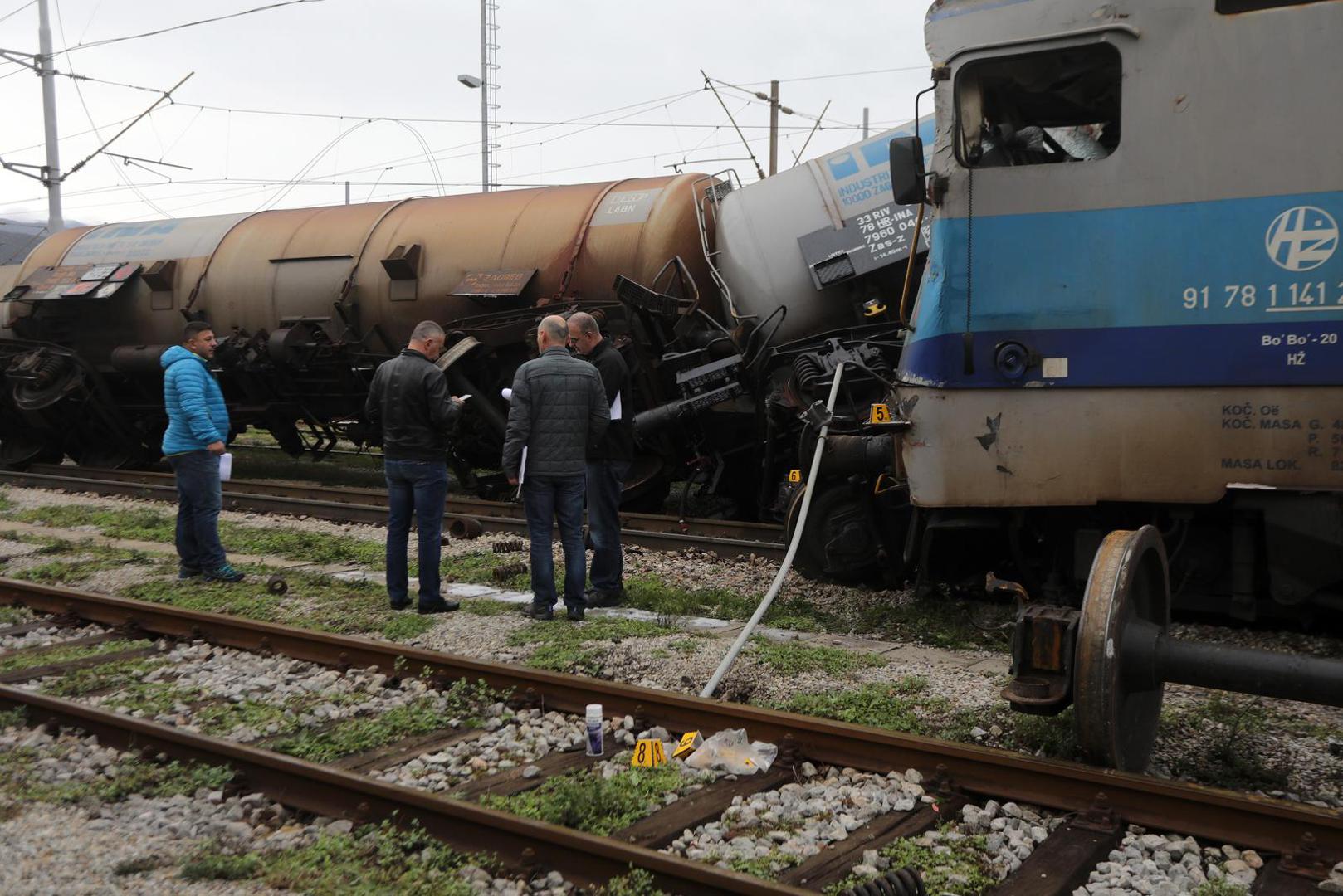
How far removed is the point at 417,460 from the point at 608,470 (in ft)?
4.13

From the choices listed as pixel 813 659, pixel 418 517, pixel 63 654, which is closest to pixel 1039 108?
pixel 813 659

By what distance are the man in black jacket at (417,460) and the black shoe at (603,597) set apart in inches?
→ 35.7

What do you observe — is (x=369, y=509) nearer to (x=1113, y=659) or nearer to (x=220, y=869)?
(x=220, y=869)

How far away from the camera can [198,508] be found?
8805mm

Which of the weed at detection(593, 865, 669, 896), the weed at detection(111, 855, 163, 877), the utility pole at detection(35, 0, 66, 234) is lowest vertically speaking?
the weed at detection(111, 855, 163, 877)

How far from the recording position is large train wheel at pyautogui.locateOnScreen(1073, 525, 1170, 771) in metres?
4.04

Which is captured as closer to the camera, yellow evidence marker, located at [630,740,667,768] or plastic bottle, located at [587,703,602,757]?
yellow evidence marker, located at [630,740,667,768]

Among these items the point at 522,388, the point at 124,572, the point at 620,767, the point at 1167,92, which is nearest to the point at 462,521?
the point at 124,572

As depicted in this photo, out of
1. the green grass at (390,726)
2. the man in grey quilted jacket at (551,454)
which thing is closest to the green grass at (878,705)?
the green grass at (390,726)

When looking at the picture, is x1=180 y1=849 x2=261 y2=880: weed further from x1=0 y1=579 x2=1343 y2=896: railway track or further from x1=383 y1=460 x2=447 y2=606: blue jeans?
x1=383 y1=460 x2=447 y2=606: blue jeans

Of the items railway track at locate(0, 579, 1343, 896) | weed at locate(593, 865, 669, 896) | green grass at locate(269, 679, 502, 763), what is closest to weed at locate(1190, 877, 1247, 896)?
railway track at locate(0, 579, 1343, 896)

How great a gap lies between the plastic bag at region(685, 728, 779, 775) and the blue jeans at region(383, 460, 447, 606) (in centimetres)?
336

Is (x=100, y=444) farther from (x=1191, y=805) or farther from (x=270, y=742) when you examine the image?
(x=1191, y=805)

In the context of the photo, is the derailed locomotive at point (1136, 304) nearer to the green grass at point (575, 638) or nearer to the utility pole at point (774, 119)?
the green grass at point (575, 638)
